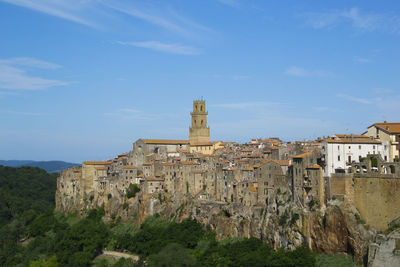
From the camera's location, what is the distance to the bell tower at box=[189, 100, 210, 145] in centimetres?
10675

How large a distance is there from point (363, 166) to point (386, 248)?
10702mm

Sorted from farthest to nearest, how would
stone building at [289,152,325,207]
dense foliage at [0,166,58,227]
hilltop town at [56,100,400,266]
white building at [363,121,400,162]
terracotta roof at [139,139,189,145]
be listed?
dense foliage at [0,166,58,227] < terracotta roof at [139,139,189,145] < white building at [363,121,400,162] < stone building at [289,152,325,207] < hilltop town at [56,100,400,266]

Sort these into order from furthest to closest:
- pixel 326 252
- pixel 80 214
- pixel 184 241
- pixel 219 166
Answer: pixel 80 214 < pixel 219 166 < pixel 184 241 < pixel 326 252

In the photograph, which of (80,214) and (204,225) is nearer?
(204,225)

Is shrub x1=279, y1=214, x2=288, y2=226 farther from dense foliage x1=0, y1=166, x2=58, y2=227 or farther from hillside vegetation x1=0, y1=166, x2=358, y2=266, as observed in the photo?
dense foliage x1=0, y1=166, x2=58, y2=227

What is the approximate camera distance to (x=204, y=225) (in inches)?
2717

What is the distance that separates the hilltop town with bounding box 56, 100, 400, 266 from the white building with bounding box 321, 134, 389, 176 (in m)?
0.12

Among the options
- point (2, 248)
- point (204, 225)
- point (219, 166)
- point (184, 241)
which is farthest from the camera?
point (2, 248)

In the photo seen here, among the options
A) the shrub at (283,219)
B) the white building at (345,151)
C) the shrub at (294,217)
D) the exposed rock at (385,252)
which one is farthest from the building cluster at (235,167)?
the exposed rock at (385,252)

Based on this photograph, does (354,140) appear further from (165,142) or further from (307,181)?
(165,142)

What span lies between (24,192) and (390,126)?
308 feet

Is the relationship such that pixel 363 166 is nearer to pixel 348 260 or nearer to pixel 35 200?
pixel 348 260

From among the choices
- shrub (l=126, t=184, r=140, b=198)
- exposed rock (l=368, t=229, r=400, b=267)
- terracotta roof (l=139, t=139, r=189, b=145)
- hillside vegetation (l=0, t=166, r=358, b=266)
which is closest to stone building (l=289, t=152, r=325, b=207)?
hillside vegetation (l=0, t=166, r=358, b=266)

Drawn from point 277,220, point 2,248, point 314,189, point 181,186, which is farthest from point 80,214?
point 314,189
